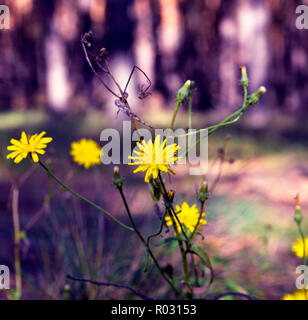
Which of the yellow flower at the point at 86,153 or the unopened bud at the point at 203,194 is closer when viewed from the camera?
the unopened bud at the point at 203,194

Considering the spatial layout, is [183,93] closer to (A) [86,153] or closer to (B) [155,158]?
(B) [155,158]

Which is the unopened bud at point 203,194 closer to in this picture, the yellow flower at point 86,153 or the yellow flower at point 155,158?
the yellow flower at point 155,158

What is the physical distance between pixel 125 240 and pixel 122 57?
3.03 m

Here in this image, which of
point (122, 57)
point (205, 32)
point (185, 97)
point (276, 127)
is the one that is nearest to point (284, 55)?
point (205, 32)

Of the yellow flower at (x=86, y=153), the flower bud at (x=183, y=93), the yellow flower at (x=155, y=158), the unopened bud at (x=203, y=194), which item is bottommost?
the unopened bud at (x=203, y=194)

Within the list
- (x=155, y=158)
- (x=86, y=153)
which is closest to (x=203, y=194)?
(x=155, y=158)

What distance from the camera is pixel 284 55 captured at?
568 cm

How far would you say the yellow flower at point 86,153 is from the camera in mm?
1054

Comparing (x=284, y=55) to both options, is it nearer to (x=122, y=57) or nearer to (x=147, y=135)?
(x=122, y=57)

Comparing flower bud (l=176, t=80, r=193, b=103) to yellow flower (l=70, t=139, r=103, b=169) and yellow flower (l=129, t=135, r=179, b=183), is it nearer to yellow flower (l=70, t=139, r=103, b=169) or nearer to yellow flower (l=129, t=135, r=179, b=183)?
yellow flower (l=129, t=135, r=179, b=183)

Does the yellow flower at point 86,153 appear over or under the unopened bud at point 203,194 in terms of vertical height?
over

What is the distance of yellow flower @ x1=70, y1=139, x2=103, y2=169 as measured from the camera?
1054 millimetres

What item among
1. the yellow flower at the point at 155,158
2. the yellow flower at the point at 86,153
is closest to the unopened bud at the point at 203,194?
the yellow flower at the point at 155,158

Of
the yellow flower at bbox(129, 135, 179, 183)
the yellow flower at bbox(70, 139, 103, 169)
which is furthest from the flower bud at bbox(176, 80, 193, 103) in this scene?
the yellow flower at bbox(70, 139, 103, 169)
